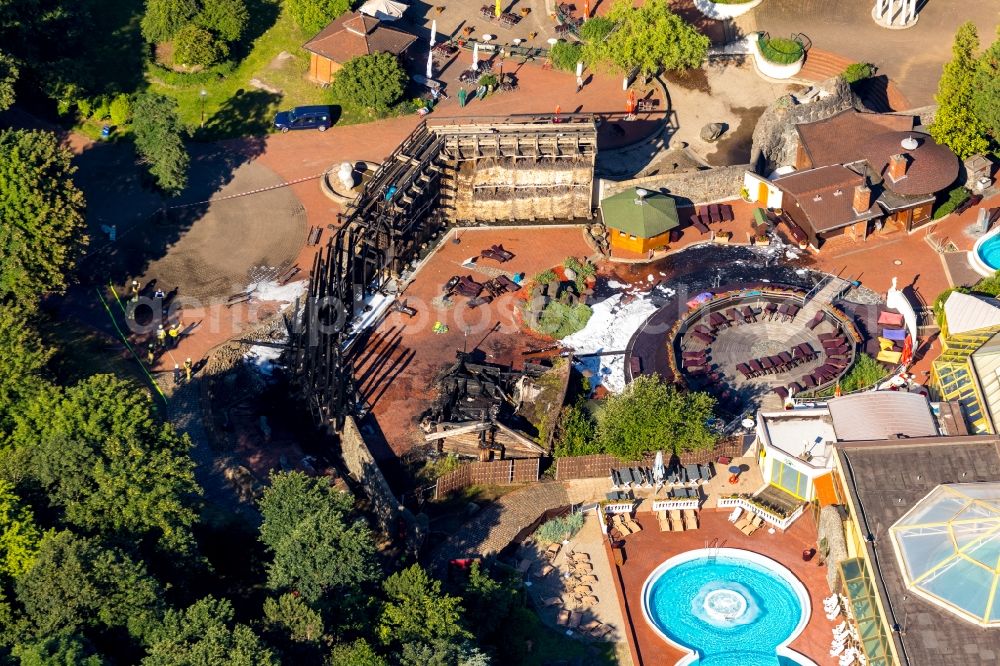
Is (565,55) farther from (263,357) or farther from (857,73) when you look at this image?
(263,357)

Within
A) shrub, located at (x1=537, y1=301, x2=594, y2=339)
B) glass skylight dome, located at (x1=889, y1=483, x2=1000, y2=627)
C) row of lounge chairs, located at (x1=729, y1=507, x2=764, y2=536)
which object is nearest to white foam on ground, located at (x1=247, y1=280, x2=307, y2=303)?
shrub, located at (x1=537, y1=301, x2=594, y2=339)

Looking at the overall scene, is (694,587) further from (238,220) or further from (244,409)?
(238,220)

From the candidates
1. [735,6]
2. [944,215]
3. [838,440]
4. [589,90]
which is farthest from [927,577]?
[735,6]

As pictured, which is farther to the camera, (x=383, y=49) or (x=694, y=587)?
(x=383, y=49)

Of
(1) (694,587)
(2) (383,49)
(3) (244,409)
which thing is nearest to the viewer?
(1) (694,587)

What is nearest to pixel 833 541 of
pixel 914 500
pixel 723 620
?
pixel 914 500

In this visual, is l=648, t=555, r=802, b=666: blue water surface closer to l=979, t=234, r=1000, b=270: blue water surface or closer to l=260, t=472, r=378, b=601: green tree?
l=260, t=472, r=378, b=601: green tree

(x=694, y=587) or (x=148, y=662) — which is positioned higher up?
(x=148, y=662)
